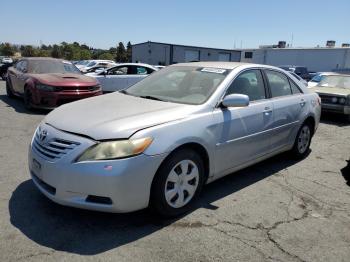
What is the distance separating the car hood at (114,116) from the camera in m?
3.15

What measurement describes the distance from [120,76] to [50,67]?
264 cm

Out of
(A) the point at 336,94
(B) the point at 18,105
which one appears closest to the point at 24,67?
(B) the point at 18,105

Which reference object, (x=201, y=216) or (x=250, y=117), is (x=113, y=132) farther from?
(x=250, y=117)

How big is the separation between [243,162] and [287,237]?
1215mm

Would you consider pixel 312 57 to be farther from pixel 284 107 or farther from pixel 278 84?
pixel 284 107

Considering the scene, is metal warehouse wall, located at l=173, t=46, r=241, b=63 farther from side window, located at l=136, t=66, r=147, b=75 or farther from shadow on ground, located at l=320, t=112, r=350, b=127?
shadow on ground, located at l=320, t=112, r=350, b=127

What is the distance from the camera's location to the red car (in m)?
8.72

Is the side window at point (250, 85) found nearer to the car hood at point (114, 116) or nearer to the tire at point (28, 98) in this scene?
the car hood at point (114, 116)

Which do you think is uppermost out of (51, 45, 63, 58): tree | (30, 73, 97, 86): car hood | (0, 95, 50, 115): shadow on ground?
(51, 45, 63, 58): tree

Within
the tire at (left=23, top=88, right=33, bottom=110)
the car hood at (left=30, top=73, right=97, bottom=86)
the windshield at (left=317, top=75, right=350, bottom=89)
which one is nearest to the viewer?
the car hood at (left=30, top=73, right=97, bottom=86)

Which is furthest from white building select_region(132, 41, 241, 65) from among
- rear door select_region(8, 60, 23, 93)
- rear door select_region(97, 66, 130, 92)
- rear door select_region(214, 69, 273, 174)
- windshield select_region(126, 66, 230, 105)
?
rear door select_region(214, 69, 273, 174)

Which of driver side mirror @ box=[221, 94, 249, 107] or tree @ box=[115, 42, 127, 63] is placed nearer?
driver side mirror @ box=[221, 94, 249, 107]

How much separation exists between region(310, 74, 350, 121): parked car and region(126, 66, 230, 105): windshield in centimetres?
671

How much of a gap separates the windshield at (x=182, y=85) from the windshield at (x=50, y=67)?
240 inches
